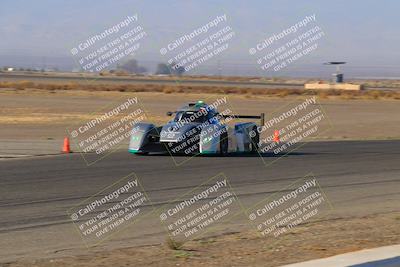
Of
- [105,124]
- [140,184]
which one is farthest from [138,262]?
[105,124]

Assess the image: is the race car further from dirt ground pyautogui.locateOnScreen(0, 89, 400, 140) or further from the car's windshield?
dirt ground pyautogui.locateOnScreen(0, 89, 400, 140)

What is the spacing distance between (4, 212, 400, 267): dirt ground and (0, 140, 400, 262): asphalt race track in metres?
0.65

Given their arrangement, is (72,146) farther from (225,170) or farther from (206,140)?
(225,170)

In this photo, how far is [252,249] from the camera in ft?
33.0

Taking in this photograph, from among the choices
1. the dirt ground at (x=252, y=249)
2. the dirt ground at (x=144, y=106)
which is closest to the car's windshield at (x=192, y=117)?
the dirt ground at (x=144, y=106)

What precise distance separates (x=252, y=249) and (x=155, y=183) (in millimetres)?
6652

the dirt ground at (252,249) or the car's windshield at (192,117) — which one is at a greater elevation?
the car's windshield at (192,117)

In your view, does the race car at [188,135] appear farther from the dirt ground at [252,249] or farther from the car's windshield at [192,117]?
the dirt ground at [252,249]

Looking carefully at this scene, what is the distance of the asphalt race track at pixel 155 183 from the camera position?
439 inches

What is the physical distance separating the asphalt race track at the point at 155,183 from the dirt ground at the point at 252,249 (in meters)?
0.65

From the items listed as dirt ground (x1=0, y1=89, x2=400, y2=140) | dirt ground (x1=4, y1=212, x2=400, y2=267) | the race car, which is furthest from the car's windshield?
dirt ground (x1=4, y1=212, x2=400, y2=267)

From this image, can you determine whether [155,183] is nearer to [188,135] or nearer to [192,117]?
[188,135]

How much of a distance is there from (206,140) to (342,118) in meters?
26.0

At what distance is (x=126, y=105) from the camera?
51156mm
